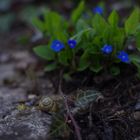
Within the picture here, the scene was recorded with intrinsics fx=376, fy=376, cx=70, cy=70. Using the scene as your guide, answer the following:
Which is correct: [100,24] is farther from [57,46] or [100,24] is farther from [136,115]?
[136,115]

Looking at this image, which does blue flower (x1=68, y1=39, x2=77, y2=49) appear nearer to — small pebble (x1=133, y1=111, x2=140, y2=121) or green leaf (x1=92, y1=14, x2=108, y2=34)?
green leaf (x1=92, y1=14, x2=108, y2=34)

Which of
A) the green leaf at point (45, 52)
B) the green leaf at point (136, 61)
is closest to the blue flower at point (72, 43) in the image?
the green leaf at point (45, 52)

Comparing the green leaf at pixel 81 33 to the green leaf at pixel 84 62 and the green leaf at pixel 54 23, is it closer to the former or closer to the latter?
the green leaf at pixel 84 62

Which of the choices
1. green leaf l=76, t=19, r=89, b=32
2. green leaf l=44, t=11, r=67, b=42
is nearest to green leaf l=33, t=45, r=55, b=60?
green leaf l=44, t=11, r=67, b=42

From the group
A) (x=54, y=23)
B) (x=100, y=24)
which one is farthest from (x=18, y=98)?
(x=100, y=24)

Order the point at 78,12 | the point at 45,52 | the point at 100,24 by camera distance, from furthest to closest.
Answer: the point at 78,12
the point at 45,52
the point at 100,24
